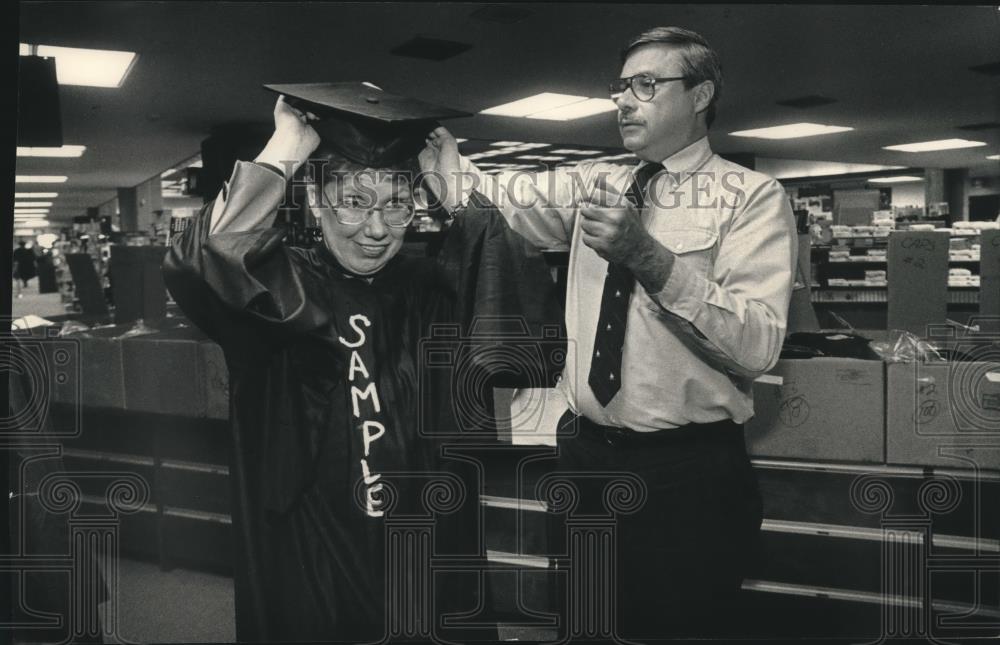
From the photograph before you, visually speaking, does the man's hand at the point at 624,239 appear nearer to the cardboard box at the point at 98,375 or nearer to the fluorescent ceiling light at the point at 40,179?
the fluorescent ceiling light at the point at 40,179

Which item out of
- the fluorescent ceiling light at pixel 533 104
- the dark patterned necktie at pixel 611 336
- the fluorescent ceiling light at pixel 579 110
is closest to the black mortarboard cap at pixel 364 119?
the dark patterned necktie at pixel 611 336

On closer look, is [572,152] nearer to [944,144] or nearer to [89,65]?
[944,144]

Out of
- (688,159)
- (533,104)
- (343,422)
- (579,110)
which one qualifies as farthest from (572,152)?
(343,422)

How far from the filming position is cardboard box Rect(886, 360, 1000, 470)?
2027mm

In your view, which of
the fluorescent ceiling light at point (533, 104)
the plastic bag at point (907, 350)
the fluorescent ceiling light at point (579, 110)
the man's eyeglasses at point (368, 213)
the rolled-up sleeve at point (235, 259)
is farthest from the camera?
the fluorescent ceiling light at point (533, 104)

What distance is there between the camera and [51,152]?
195 cm

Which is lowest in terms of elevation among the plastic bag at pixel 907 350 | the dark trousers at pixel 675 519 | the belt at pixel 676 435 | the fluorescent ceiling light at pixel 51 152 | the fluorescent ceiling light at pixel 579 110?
the dark trousers at pixel 675 519

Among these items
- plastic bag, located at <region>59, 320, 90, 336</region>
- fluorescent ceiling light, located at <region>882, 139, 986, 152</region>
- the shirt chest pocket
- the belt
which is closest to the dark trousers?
the belt

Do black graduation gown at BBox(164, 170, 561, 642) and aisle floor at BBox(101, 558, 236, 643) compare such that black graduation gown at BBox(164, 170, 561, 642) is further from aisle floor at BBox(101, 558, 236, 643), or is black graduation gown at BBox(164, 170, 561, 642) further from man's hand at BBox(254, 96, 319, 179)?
aisle floor at BBox(101, 558, 236, 643)

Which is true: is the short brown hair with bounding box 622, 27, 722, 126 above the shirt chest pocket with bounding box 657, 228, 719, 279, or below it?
above

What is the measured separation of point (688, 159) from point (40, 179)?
168 centimetres

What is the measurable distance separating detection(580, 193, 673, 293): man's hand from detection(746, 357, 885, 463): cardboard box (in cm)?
91

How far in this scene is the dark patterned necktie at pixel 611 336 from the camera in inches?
61.1

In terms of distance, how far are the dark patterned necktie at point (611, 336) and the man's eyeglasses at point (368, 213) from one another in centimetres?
45
